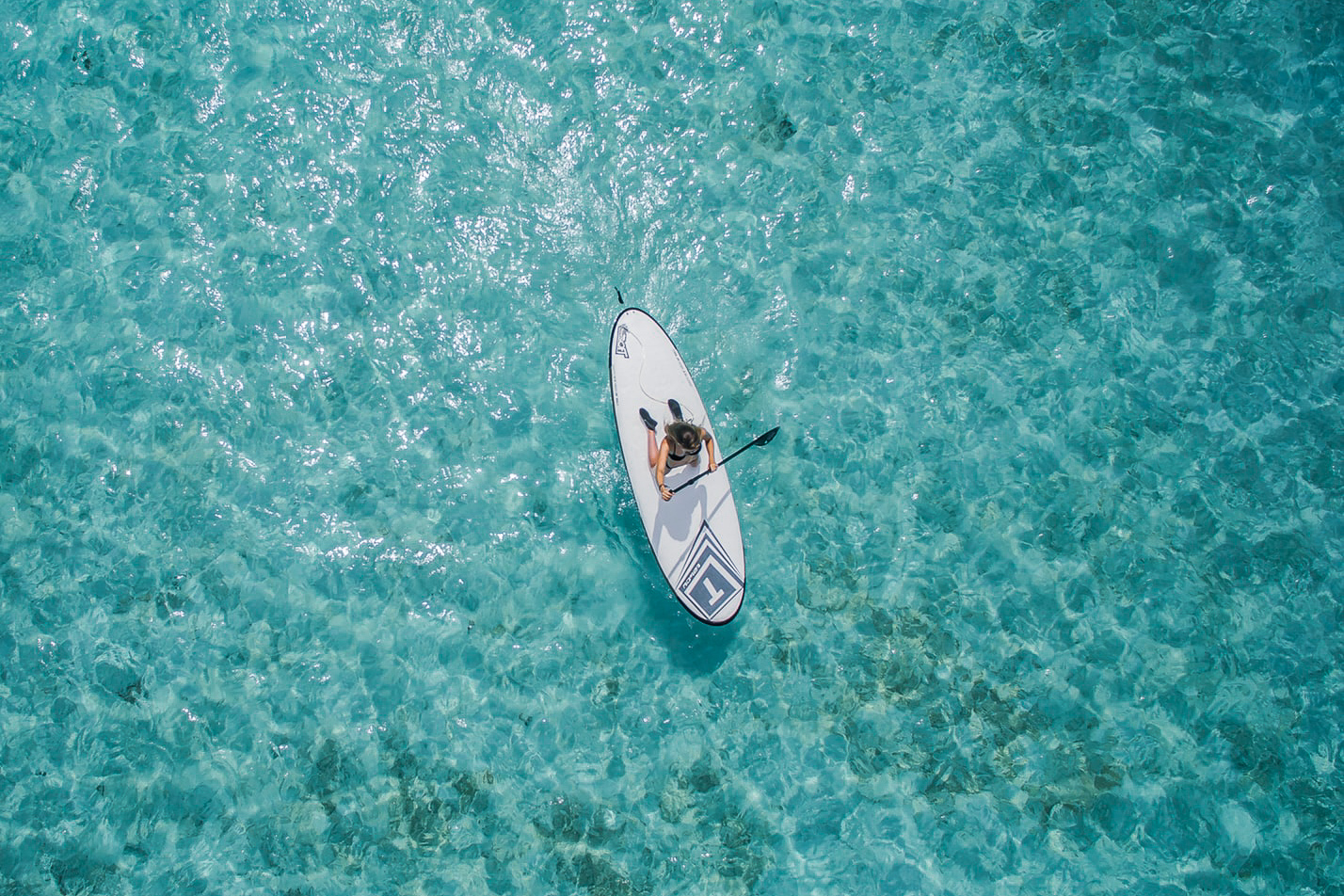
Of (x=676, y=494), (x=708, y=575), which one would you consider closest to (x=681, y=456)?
(x=676, y=494)

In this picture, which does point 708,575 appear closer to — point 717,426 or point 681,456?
point 681,456

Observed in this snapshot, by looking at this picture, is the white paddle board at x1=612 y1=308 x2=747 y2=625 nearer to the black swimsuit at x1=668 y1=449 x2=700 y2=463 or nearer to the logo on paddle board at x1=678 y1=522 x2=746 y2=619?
the logo on paddle board at x1=678 y1=522 x2=746 y2=619

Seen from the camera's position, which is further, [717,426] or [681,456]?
[717,426]

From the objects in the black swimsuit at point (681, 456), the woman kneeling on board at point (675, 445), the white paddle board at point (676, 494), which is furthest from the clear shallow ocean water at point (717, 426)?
the black swimsuit at point (681, 456)

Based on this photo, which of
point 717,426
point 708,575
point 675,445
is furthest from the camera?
point 717,426

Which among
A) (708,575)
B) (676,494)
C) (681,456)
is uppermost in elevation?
(681,456)

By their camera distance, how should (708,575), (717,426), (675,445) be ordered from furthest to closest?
(717,426) → (708,575) → (675,445)
